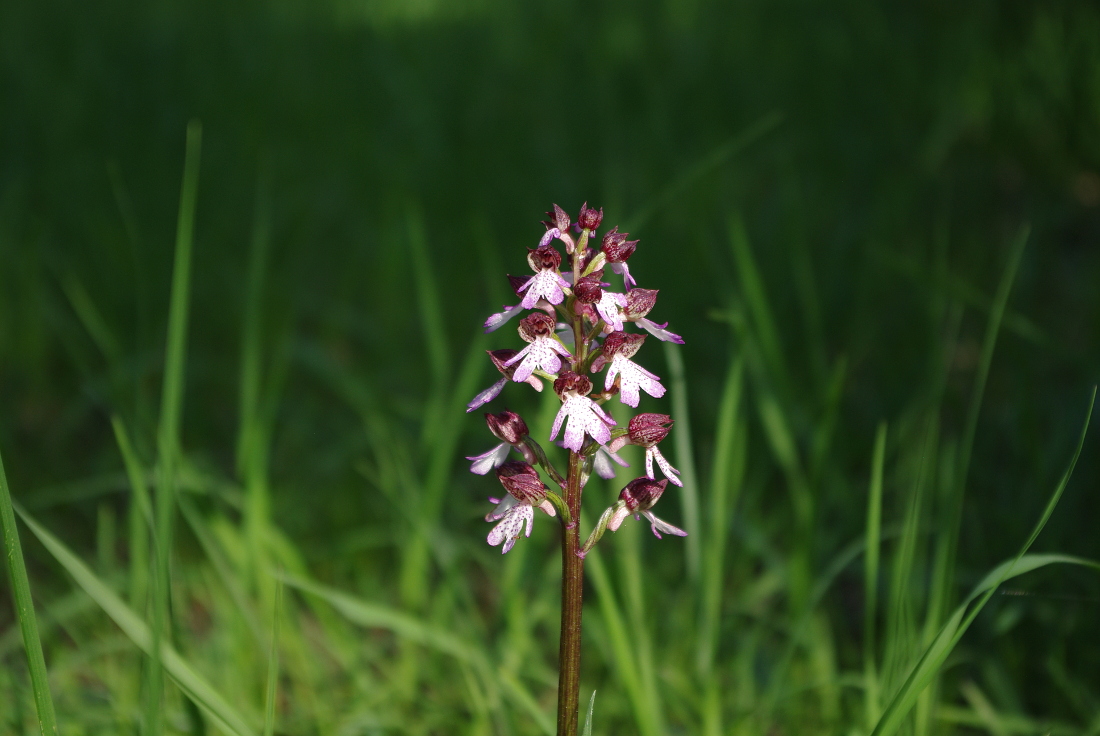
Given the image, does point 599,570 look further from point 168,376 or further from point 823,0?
point 823,0

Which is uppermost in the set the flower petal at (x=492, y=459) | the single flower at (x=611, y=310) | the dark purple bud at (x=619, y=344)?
the single flower at (x=611, y=310)

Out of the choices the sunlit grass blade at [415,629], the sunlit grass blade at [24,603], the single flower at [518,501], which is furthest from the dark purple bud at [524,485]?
the sunlit grass blade at [415,629]

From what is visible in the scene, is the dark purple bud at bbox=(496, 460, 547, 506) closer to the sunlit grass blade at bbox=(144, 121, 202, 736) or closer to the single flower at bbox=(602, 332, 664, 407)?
the single flower at bbox=(602, 332, 664, 407)

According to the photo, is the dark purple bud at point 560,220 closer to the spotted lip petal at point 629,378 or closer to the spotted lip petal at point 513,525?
the spotted lip petal at point 629,378

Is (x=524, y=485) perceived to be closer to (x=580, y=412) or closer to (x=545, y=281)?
(x=580, y=412)

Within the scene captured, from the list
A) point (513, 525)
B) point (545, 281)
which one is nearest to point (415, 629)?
point (513, 525)
